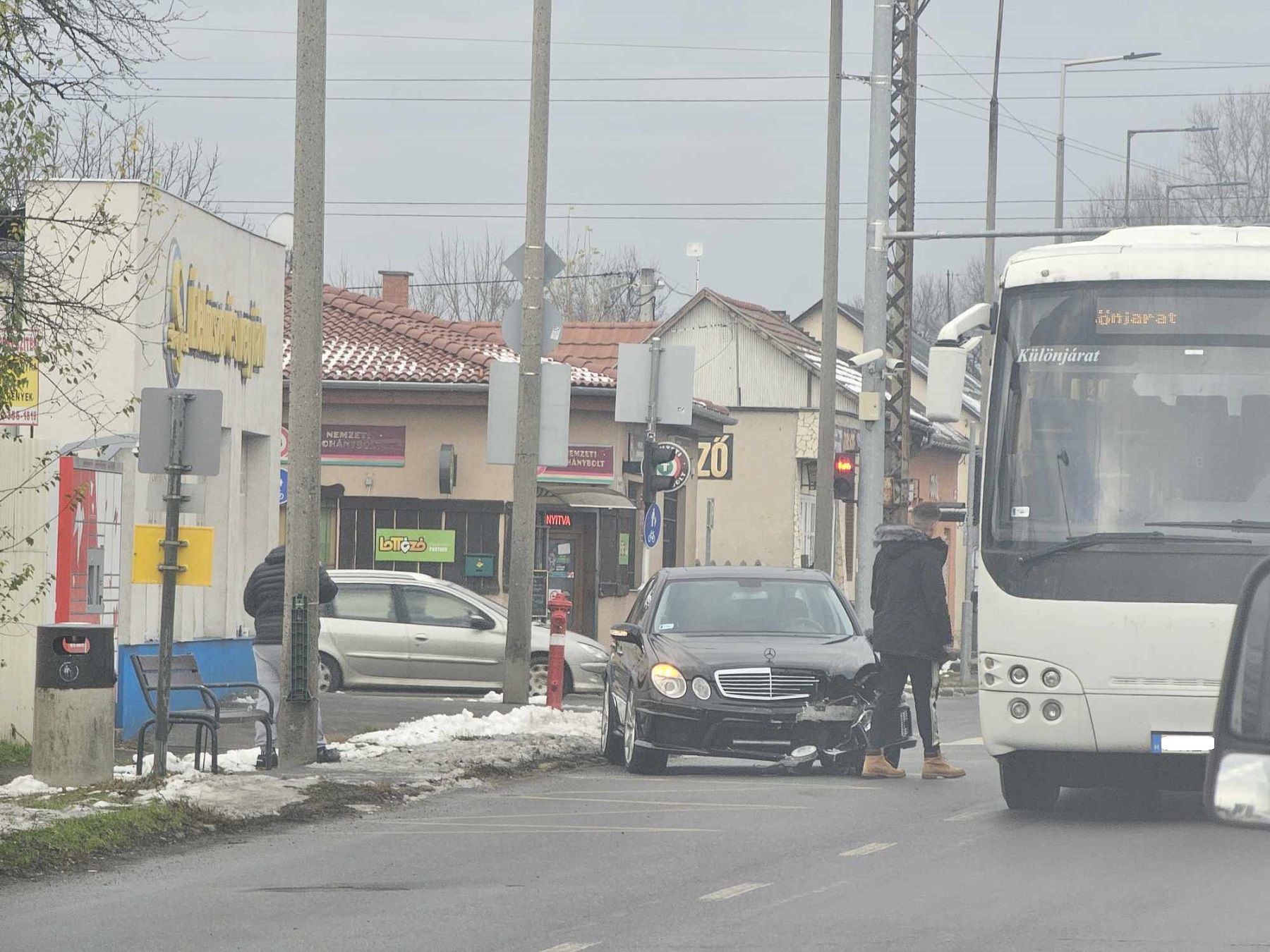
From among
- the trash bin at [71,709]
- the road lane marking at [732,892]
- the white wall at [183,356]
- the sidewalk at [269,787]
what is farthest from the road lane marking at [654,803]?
the white wall at [183,356]

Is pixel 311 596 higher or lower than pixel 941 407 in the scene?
lower

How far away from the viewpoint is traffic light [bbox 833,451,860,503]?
90.2ft

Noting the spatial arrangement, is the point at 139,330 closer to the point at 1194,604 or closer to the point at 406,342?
the point at 1194,604

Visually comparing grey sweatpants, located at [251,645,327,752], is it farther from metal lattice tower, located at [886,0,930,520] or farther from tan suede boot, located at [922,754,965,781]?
metal lattice tower, located at [886,0,930,520]

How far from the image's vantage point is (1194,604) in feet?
40.1

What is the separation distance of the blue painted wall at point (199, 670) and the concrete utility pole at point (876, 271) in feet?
26.1

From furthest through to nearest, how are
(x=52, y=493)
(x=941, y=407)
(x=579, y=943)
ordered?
1. (x=52, y=493)
2. (x=941, y=407)
3. (x=579, y=943)

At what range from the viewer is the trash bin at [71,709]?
14.4 m

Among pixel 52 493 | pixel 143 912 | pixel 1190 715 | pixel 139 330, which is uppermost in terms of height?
pixel 139 330

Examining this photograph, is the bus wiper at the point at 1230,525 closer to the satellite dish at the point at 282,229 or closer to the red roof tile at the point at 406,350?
the satellite dish at the point at 282,229

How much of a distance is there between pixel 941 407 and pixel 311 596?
5.24 metres

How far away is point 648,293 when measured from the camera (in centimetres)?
6762

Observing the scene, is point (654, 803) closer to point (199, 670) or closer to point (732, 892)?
point (732, 892)

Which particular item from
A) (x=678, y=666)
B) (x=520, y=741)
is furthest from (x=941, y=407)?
(x=520, y=741)
